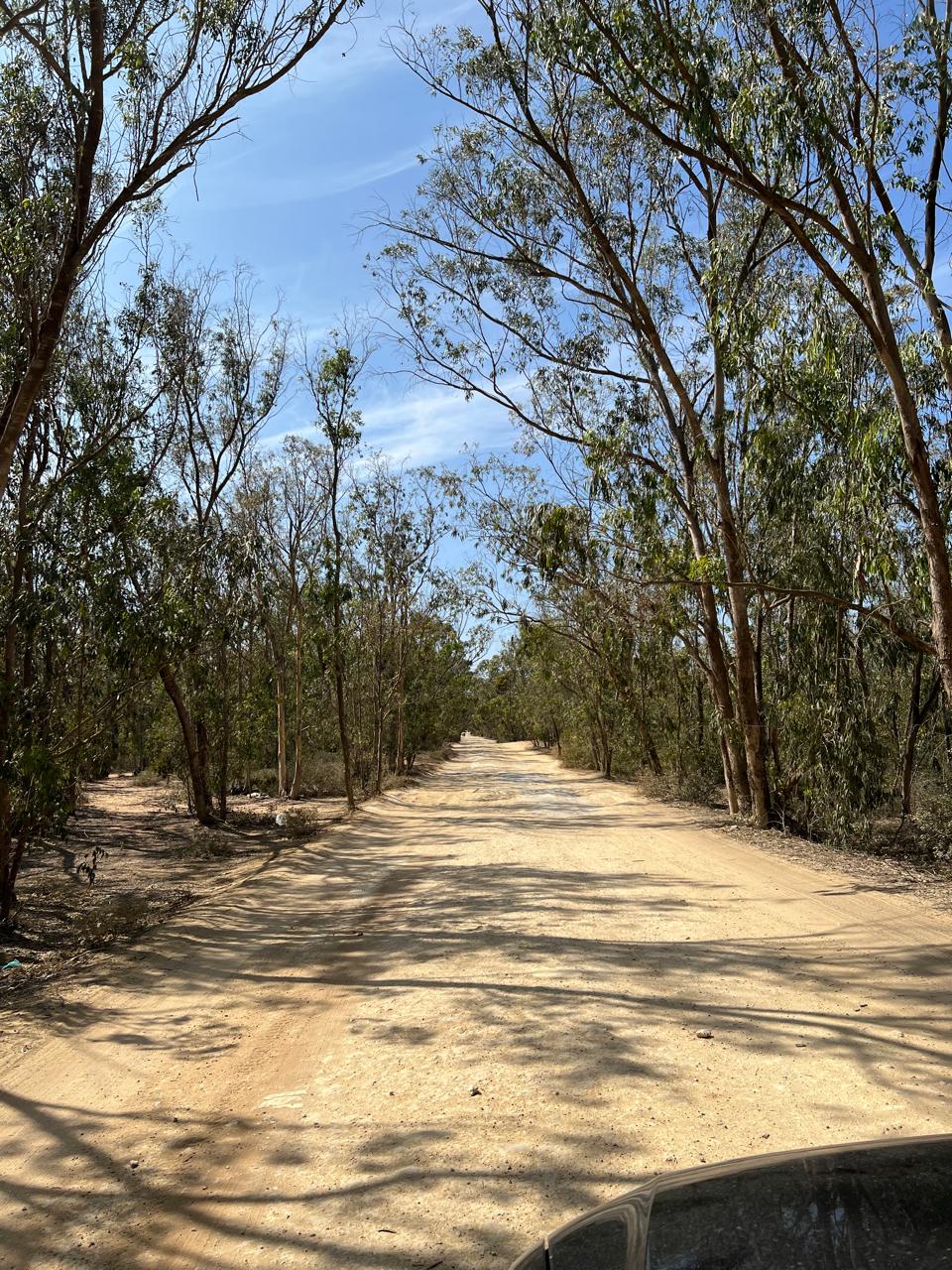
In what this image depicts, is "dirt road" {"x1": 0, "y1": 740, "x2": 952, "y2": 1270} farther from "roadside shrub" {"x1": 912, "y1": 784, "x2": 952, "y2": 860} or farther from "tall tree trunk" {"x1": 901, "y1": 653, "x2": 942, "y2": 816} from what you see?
"tall tree trunk" {"x1": 901, "y1": 653, "x2": 942, "y2": 816}

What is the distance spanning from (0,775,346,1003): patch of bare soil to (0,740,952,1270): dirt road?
0.67m

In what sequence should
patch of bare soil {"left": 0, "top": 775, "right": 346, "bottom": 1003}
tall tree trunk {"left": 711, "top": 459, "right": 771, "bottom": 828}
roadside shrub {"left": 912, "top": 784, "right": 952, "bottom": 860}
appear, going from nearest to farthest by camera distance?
1. patch of bare soil {"left": 0, "top": 775, "right": 346, "bottom": 1003}
2. roadside shrub {"left": 912, "top": 784, "right": 952, "bottom": 860}
3. tall tree trunk {"left": 711, "top": 459, "right": 771, "bottom": 828}

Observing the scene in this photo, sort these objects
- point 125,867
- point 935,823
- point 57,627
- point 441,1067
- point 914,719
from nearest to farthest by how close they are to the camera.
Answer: point 441,1067 → point 57,627 → point 125,867 → point 935,823 → point 914,719

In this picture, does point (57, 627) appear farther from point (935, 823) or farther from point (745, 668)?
point (935, 823)

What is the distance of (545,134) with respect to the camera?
44.9ft

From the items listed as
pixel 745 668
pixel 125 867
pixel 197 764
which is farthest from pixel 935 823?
pixel 197 764

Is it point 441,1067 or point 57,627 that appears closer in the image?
point 441,1067

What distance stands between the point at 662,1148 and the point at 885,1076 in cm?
142

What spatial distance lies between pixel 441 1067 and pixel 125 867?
32.9 feet

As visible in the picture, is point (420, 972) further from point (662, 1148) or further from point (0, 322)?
point (0, 322)

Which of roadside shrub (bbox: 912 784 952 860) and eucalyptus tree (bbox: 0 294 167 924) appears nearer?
eucalyptus tree (bbox: 0 294 167 924)

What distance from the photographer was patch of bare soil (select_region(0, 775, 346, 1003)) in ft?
26.9

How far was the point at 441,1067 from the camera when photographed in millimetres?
4816

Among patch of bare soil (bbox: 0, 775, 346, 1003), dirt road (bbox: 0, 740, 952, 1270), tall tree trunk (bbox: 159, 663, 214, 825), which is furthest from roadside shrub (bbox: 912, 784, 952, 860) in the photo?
tall tree trunk (bbox: 159, 663, 214, 825)
